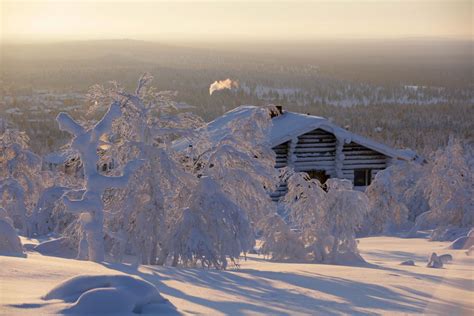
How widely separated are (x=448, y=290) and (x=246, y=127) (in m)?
7.52

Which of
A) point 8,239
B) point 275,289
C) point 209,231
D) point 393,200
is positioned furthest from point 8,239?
point 393,200

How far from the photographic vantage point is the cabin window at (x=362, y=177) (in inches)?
1242

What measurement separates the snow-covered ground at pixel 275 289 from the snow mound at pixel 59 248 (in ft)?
14.5

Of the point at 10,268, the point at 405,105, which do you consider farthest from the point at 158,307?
the point at 405,105

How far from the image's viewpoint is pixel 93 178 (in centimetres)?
1183

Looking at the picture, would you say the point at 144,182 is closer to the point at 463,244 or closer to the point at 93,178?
the point at 93,178

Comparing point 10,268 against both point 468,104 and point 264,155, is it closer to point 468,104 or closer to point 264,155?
point 264,155

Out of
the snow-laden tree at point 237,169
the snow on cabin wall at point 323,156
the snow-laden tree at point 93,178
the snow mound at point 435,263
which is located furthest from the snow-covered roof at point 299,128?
the snow-laden tree at point 93,178

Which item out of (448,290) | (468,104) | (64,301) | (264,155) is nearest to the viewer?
(64,301)

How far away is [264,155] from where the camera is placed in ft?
54.1

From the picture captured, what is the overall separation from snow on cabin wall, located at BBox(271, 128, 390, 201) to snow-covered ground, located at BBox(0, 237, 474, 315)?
17320mm

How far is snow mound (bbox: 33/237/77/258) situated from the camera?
14677 millimetres

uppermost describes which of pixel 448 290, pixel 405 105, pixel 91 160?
pixel 405 105

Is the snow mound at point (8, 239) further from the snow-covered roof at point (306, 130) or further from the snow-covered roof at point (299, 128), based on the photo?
the snow-covered roof at point (306, 130)
